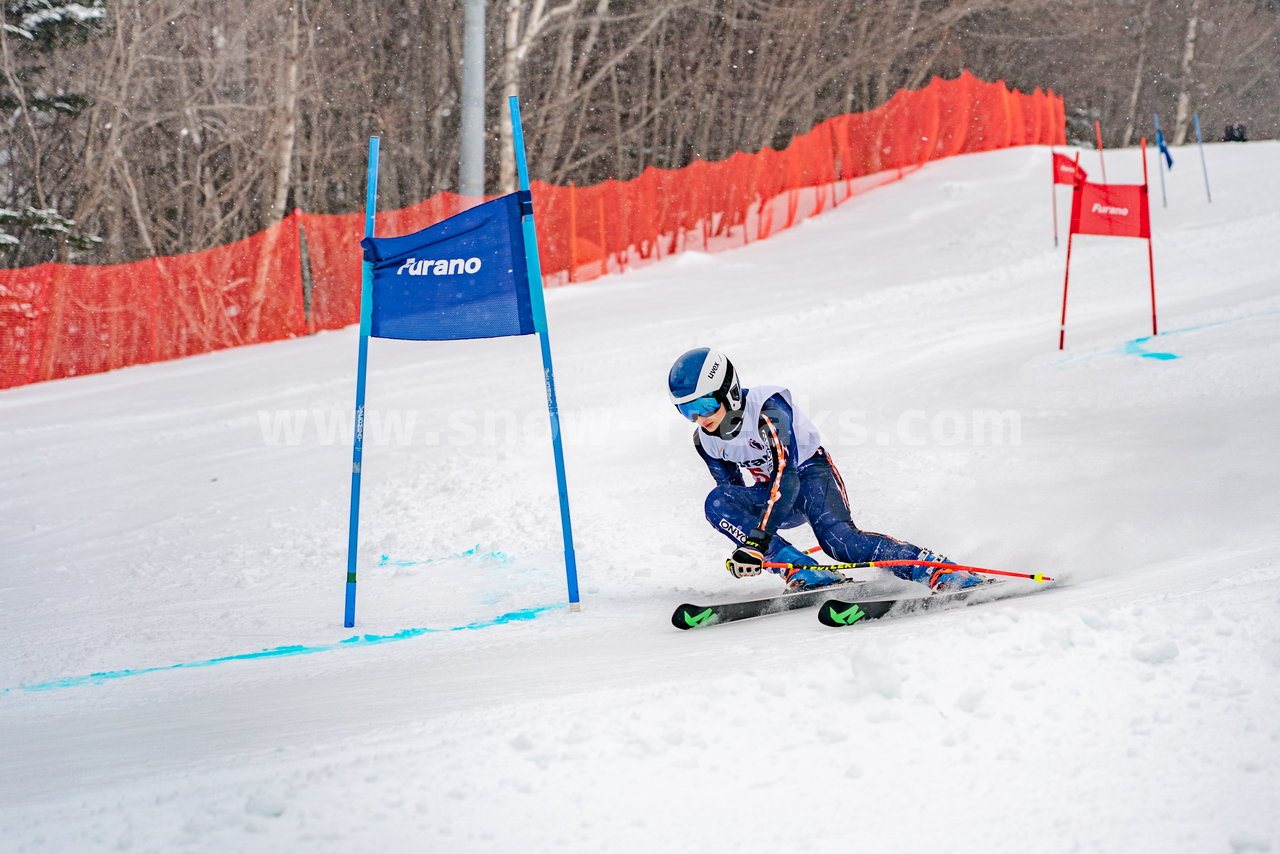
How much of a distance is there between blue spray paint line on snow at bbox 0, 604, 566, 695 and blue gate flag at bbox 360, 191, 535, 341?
151 cm

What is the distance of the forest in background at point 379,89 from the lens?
21.2 m

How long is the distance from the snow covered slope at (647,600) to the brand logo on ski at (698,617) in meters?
0.13

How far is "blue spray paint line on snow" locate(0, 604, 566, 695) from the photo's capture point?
4.93 meters

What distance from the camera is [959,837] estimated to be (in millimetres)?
2795

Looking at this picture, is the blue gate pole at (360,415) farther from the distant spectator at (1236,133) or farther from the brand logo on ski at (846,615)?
the distant spectator at (1236,133)

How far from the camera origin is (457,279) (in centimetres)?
566

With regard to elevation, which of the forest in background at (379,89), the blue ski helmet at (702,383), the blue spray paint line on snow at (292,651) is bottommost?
the blue spray paint line on snow at (292,651)

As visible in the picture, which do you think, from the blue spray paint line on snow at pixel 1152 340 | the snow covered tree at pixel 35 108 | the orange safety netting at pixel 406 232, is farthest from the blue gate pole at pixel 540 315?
the snow covered tree at pixel 35 108

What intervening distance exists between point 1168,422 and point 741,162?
14.8 meters

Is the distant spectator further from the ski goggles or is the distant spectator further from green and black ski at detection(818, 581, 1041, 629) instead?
the ski goggles

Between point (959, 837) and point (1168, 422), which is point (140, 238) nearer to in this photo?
point (1168, 422)

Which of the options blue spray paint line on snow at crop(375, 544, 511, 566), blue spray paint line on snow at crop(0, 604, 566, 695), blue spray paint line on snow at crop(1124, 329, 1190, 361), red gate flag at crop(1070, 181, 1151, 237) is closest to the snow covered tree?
blue spray paint line on snow at crop(375, 544, 511, 566)

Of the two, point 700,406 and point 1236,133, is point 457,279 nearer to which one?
point 700,406

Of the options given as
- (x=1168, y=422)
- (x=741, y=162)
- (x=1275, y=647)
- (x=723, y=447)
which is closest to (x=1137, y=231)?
(x=1168, y=422)
